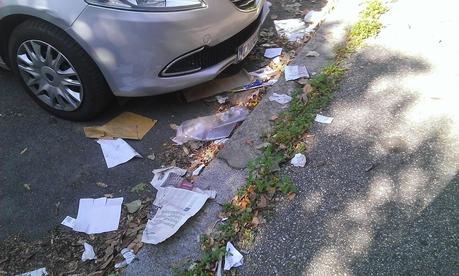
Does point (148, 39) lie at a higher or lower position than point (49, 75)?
higher

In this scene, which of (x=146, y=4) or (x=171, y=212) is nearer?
(x=171, y=212)

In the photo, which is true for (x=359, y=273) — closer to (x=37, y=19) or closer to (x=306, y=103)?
(x=306, y=103)

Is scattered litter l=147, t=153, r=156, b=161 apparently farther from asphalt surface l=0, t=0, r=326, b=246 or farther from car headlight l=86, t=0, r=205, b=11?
car headlight l=86, t=0, r=205, b=11

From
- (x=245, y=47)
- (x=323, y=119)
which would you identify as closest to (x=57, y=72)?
(x=245, y=47)

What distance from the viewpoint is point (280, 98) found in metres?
3.39

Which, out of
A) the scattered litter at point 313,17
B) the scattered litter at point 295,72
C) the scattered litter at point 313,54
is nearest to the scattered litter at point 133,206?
the scattered litter at point 295,72

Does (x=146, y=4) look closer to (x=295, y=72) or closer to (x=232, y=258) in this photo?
(x=295, y=72)

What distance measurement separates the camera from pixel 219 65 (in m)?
3.37

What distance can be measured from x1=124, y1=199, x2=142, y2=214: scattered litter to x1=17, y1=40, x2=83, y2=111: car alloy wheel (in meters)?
0.92

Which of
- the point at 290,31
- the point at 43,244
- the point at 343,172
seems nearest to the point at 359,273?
the point at 343,172

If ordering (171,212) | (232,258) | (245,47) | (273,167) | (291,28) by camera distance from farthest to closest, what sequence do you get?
1. (291,28)
2. (245,47)
3. (273,167)
4. (171,212)
5. (232,258)

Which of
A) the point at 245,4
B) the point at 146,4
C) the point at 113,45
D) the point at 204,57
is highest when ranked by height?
the point at 146,4

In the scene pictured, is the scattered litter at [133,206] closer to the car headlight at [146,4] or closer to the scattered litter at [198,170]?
the scattered litter at [198,170]

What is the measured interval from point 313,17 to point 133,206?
2765mm
